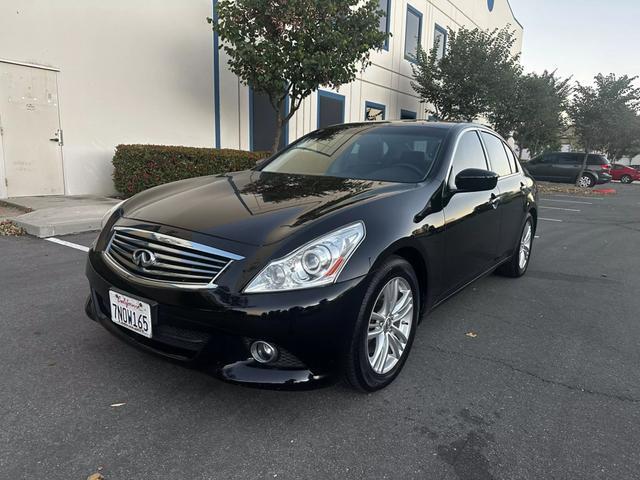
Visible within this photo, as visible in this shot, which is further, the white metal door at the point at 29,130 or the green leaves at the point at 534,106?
the green leaves at the point at 534,106

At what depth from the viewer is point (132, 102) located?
384 inches

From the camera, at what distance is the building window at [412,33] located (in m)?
19.0

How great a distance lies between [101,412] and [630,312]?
4339 mm

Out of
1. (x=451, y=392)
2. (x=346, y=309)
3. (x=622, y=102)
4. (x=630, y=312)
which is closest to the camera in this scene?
(x=346, y=309)

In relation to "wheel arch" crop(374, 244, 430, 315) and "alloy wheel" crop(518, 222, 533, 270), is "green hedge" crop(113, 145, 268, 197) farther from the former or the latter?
"wheel arch" crop(374, 244, 430, 315)

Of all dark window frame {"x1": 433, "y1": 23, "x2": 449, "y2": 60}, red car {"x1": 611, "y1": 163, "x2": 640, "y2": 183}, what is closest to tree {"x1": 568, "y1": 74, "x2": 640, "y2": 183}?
dark window frame {"x1": 433, "y1": 23, "x2": 449, "y2": 60}

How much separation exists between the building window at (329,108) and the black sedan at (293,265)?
38.7 feet

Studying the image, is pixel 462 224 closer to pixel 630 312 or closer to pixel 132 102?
pixel 630 312

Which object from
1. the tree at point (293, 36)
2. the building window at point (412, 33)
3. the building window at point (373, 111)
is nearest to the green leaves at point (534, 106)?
the building window at point (412, 33)

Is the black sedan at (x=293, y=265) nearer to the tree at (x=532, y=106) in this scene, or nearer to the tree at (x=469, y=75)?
the tree at (x=469, y=75)

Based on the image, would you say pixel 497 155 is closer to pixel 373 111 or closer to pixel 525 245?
pixel 525 245

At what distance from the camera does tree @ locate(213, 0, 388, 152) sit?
30.4 feet

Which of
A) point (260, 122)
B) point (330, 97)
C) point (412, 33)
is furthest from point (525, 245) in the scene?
point (412, 33)

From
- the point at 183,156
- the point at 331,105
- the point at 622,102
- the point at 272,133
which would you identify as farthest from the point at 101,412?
the point at 622,102
